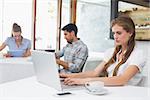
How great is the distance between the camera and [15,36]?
400 cm

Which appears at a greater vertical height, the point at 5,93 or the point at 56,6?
the point at 56,6

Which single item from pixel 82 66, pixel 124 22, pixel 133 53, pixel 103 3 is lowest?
pixel 82 66

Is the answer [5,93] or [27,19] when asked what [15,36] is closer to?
[27,19]

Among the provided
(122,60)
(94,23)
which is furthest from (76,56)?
(94,23)

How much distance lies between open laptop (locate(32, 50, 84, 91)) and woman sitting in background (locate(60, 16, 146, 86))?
177 mm

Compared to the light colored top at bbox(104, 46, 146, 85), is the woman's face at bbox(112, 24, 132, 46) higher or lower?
higher

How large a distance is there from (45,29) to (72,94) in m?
4.48

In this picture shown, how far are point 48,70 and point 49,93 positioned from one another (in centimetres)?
16

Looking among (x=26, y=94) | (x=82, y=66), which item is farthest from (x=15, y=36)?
(x=26, y=94)

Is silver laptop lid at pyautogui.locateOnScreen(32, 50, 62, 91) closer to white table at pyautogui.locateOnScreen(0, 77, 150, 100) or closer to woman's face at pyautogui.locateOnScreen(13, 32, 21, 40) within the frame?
white table at pyautogui.locateOnScreen(0, 77, 150, 100)

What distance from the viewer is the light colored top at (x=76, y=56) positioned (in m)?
3.15

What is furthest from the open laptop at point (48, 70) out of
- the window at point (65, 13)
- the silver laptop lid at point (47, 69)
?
the window at point (65, 13)

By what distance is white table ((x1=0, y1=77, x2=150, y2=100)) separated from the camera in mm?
1476

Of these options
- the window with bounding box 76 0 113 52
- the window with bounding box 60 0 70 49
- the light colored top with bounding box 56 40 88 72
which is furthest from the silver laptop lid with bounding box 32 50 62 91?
the window with bounding box 60 0 70 49
